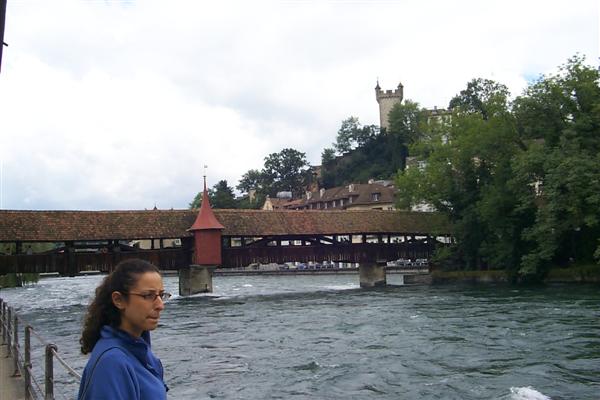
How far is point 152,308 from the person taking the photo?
201cm

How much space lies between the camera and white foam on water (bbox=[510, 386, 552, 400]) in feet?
24.6

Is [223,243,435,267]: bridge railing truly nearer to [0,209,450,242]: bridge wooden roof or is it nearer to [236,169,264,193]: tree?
→ [0,209,450,242]: bridge wooden roof

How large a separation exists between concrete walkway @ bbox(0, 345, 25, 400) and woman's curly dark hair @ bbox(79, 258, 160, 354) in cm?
322

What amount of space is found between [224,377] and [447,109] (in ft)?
215

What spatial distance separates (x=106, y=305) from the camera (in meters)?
1.99

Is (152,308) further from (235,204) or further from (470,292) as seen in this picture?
(235,204)

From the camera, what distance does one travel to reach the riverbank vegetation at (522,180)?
78.5 ft

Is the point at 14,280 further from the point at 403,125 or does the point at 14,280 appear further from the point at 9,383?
the point at 9,383

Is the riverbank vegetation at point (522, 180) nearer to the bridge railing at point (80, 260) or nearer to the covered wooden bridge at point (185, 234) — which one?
the covered wooden bridge at point (185, 234)

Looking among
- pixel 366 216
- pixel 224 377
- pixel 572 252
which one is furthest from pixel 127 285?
pixel 366 216

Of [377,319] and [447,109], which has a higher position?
[447,109]

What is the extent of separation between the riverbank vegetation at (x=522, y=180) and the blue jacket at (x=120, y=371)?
→ 23.0 meters

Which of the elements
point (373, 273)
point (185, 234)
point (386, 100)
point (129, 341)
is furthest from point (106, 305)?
point (386, 100)

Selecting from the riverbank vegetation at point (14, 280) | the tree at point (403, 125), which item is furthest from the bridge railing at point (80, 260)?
the tree at point (403, 125)
